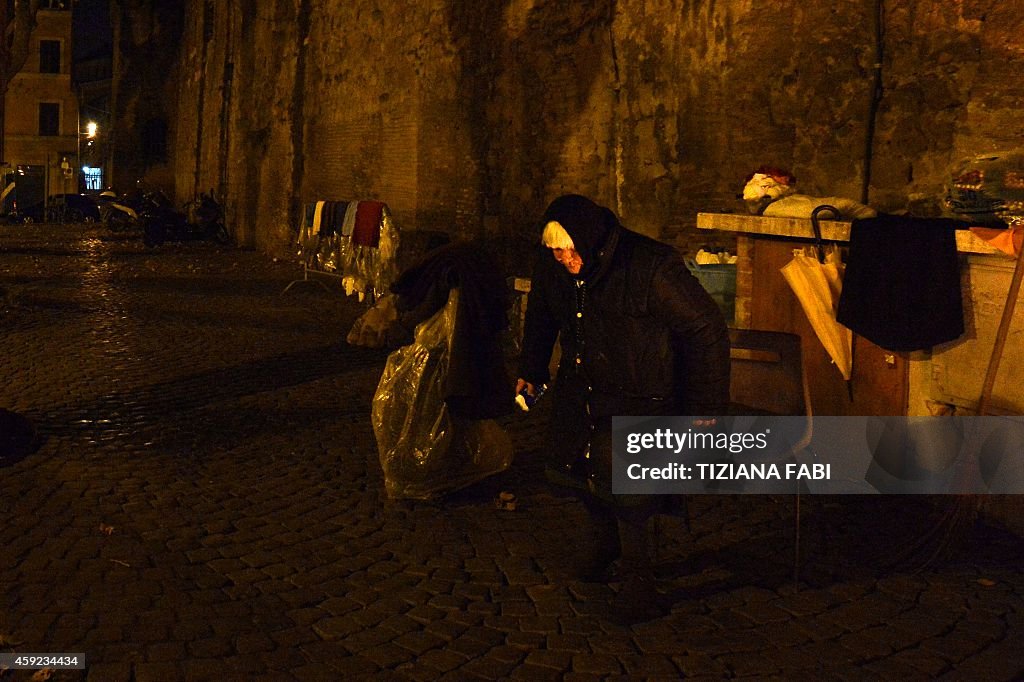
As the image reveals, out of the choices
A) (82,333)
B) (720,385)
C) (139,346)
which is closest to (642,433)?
(720,385)

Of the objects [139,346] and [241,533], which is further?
[139,346]

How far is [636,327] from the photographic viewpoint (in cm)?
381

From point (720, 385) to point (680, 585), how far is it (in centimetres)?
94

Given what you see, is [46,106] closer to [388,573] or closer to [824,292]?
[824,292]

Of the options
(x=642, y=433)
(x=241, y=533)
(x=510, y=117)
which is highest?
(x=510, y=117)

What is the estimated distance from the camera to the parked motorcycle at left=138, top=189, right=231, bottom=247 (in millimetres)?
23938

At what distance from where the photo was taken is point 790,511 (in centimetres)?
521

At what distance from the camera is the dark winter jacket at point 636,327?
3748 millimetres

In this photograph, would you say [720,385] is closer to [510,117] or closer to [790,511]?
[790,511]

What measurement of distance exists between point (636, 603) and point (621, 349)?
90cm

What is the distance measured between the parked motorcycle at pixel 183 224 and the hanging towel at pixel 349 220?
12.5 m

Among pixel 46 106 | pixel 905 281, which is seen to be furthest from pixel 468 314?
pixel 46 106

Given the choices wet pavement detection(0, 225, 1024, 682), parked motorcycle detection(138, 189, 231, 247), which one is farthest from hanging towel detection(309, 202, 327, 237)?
parked motorcycle detection(138, 189, 231, 247)

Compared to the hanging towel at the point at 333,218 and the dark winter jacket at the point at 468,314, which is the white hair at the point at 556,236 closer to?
the dark winter jacket at the point at 468,314
